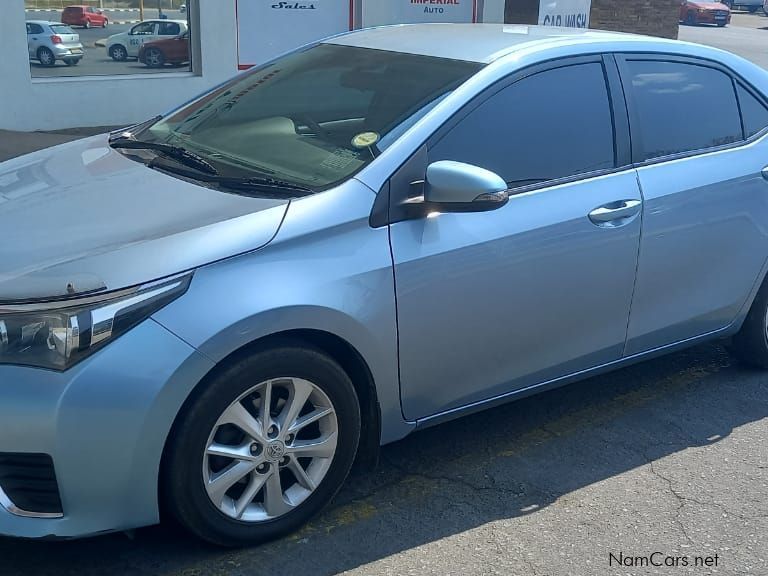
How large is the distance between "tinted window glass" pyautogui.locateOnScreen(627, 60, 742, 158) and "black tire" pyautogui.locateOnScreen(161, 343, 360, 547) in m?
1.90

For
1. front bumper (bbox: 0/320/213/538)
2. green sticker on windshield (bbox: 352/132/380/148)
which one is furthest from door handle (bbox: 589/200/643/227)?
front bumper (bbox: 0/320/213/538)

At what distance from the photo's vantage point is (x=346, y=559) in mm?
3125

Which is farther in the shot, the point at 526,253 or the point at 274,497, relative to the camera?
the point at 526,253

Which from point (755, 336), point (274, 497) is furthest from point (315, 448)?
point (755, 336)

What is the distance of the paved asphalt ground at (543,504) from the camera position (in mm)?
3094

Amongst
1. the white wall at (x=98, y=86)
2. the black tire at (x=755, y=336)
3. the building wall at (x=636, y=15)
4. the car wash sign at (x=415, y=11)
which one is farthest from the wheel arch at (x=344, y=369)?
the building wall at (x=636, y=15)

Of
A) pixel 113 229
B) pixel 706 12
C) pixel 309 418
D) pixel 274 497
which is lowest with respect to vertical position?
pixel 706 12

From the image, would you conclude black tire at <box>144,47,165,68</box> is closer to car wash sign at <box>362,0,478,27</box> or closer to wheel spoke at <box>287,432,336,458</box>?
car wash sign at <box>362,0,478,27</box>

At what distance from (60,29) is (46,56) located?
33 cm

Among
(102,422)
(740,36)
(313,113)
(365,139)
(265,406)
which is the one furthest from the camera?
(740,36)

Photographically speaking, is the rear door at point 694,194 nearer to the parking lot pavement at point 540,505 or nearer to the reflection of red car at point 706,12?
the parking lot pavement at point 540,505

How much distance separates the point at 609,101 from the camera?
13.1ft

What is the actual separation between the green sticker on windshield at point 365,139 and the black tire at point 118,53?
25.1 feet

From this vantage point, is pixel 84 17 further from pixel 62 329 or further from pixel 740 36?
pixel 740 36
